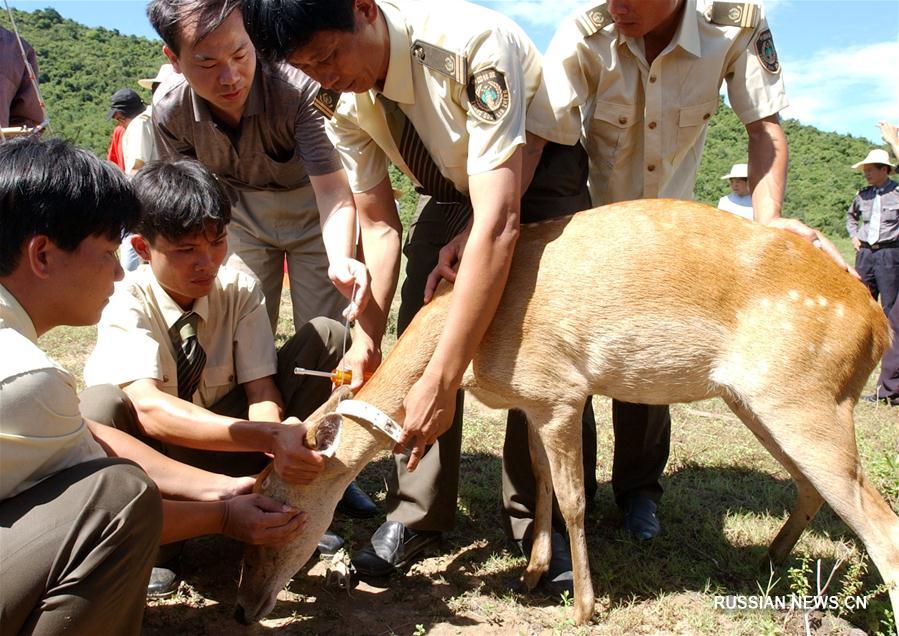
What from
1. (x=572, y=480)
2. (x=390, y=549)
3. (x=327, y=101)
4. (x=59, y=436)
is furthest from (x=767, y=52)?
(x=59, y=436)

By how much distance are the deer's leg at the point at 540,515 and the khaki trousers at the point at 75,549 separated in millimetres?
1983

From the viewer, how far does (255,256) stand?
495 cm

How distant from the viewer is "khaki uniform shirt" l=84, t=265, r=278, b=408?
11.4 feet

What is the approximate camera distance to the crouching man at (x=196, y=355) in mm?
3322

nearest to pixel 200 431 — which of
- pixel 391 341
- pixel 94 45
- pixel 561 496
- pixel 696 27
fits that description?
pixel 561 496

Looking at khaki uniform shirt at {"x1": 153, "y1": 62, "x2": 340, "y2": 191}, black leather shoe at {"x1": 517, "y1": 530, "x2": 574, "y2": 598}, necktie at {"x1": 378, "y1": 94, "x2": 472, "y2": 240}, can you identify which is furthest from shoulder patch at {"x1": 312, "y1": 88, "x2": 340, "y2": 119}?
black leather shoe at {"x1": 517, "y1": 530, "x2": 574, "y2": 598}

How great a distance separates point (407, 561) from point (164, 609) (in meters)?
1.19

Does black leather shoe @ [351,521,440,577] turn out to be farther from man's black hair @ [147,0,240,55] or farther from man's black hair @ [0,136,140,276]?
man's black hair @ [147,0,240,55]

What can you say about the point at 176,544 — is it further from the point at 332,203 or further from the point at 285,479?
the point at 332,203

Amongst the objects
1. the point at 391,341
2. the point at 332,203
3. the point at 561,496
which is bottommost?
the point at 391,341

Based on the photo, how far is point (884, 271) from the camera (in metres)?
10.4

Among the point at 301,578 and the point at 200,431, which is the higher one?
the point at 200,431

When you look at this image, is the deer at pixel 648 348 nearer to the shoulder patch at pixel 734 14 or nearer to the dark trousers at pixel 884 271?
the shoulder patch at pixel 734 14

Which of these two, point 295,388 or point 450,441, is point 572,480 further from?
point 295,388
